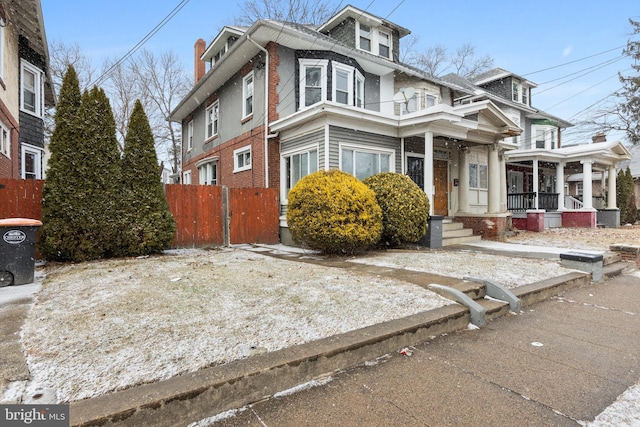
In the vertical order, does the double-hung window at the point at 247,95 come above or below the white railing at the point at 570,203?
above

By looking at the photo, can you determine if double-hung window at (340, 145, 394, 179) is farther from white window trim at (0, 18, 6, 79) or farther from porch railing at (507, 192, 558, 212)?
porch railing at (507, 192, 558, 212)

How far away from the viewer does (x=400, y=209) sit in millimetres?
8102

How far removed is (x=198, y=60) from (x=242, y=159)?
841 centimetres

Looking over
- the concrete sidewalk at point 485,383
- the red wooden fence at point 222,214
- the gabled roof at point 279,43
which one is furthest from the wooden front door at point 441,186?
the concrete sidewalk at point 485,383

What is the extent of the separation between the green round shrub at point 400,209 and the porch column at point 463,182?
412cm

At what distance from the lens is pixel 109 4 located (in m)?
8.17

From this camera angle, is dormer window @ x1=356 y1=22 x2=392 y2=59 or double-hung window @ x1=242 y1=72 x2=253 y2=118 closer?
double-hung window @ x1=242 y1=72 x2=253 y2=118

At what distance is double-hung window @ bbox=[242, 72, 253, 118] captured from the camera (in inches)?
474

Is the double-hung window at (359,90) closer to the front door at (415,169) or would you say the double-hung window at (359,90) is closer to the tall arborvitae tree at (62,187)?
the front door at (415,169)

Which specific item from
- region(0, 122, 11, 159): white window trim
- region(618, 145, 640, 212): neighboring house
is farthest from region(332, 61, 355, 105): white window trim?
region(618, 145, 640, 212): neighboring house

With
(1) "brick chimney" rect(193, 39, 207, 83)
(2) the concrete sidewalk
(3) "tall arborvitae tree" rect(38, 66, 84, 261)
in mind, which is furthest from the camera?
(1) "brick chimney" rect(193, 39, 207, 83)

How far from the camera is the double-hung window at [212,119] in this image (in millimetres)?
14867

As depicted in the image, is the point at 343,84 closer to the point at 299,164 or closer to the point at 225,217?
the point at 299,164

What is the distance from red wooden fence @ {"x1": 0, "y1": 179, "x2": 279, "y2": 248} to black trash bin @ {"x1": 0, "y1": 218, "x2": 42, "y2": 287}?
12.6 feet
